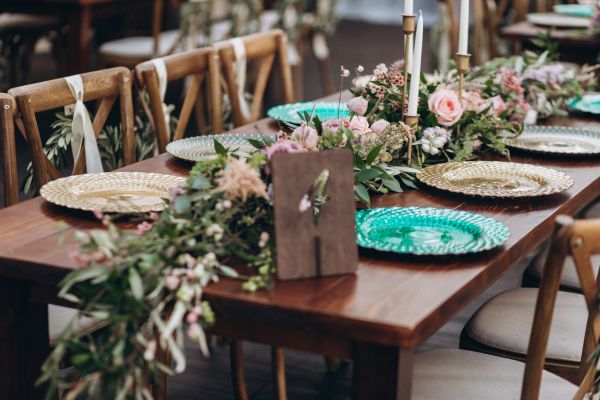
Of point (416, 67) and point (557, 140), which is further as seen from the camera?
point (557, 140)

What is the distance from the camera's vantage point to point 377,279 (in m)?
1.56

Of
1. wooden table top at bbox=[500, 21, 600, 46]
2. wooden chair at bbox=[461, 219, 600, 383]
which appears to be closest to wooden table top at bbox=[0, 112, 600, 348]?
wooden chair at bbox=[461, 219, 600, 383]

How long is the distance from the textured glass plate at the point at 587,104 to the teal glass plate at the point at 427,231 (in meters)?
1.22

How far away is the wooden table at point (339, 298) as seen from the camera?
1.42 metres

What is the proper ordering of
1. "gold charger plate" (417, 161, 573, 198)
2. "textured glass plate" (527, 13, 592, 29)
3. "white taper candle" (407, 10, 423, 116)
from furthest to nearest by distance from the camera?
"textured glass plate" (527, 13, 592, 29) → "gold charger plate" (417, 161, 573, 198) → "white taper candle" (407, 10, 423, 116)

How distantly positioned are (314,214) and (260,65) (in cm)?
184

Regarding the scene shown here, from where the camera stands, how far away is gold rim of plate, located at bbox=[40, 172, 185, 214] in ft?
6.09

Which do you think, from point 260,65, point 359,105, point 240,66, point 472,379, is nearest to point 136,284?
point 472,379

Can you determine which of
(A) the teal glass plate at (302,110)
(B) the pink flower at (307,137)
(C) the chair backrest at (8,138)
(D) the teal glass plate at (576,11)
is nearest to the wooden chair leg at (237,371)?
(A) the teal glass plate at (302,110)

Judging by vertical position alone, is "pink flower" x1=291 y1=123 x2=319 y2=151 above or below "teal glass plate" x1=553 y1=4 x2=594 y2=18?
below

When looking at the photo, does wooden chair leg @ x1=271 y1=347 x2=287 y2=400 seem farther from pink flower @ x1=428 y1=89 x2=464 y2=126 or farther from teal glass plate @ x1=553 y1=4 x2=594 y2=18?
teal glass plate @ x1=553 y1=4 x2=594 y2=18

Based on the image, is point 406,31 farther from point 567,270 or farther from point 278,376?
point 278,376

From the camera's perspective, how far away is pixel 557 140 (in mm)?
2570

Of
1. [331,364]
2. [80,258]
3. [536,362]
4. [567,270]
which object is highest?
[80,258]
